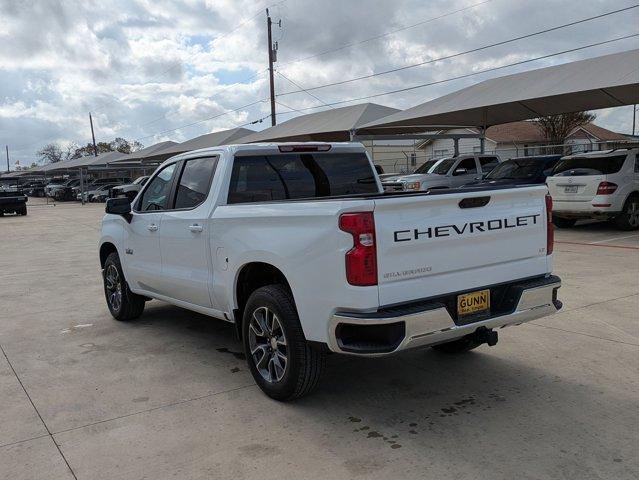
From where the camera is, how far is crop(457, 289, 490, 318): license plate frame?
12.9ft

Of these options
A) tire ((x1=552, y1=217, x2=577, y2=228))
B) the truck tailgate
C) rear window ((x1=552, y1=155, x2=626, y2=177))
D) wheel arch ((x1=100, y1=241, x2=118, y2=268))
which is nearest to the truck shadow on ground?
the truck tailgate

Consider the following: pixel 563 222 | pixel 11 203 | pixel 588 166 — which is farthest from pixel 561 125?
pixel 11 203

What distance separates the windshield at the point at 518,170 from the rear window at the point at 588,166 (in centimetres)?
153

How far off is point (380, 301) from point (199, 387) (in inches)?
76.2

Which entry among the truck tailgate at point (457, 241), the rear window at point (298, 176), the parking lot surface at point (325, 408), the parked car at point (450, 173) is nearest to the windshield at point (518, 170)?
the parked car at point (450, 173)

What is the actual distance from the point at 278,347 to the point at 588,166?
1154 cm

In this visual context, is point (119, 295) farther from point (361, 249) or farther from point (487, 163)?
point (487, 163)

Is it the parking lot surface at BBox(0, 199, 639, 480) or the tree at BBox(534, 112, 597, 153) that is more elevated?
the tree at BBox(534, 112, 597, 153)

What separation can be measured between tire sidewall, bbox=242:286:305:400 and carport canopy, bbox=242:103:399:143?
19762mm

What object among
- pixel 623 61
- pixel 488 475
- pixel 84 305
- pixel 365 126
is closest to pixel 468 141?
pixel 365 126

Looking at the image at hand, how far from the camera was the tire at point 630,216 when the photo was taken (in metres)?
13.3

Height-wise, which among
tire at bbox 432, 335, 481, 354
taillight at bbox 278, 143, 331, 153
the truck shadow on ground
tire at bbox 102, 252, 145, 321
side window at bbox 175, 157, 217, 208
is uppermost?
taillight at bbox 278, 143, 331, 153

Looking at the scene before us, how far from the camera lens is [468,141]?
168 feet

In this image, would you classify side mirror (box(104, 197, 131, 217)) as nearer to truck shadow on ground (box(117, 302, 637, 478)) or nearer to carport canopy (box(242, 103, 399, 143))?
truck shadow on ground (box(117, 302, 637, 478))
